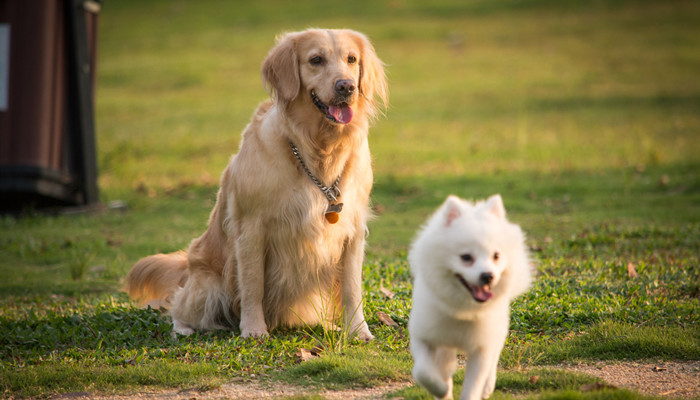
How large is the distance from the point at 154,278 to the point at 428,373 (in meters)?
3.52

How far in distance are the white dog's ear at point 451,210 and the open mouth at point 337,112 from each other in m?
1.85

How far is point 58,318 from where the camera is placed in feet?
20.1

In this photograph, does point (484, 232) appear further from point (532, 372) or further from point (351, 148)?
point (351, 148)

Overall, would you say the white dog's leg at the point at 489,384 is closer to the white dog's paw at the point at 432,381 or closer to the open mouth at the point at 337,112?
the white dog's paw at the point at 432,381

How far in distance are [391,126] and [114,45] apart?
18.6 metres

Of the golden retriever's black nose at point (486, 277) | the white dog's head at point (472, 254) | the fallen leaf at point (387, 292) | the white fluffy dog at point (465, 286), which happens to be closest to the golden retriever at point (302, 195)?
the fallen leaf at point (387, 292)

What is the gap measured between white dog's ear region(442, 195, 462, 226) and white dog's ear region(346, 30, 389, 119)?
6.80 ft

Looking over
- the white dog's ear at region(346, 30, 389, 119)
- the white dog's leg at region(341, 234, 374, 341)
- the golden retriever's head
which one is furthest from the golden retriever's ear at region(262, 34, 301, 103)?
the white dog's leg at region(341, 234, 374, 341)

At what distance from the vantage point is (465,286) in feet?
12.4

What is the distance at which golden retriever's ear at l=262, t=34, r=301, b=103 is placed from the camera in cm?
558

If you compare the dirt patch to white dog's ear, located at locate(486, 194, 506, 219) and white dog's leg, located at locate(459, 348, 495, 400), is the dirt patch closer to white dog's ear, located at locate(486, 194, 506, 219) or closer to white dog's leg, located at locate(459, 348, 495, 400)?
white dog's leg, located at locate(459, 348, 495, 400)

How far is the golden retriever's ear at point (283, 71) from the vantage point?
18.3 feet

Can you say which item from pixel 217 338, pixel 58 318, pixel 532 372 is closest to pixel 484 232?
pixel 532 372

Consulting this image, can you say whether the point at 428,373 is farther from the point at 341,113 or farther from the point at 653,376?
the point at 341,113
